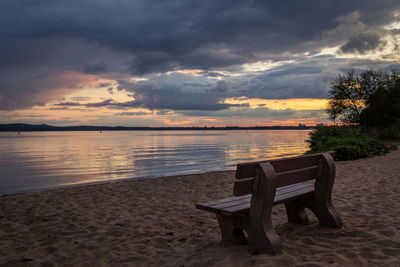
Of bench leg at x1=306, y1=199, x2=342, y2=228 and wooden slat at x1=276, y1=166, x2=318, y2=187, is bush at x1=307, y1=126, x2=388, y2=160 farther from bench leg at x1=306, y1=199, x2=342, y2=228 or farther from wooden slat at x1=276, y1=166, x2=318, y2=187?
wooden slat at x1=276, y1=166, x2=318, y2=187

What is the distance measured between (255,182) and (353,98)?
40.5m

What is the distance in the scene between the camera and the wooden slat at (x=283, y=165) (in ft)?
11.4

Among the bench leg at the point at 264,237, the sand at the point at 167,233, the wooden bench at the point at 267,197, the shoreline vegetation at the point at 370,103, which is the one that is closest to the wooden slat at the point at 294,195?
the wooden bench at the point at 267,197

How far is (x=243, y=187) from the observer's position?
11.5ft

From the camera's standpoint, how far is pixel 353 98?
128ft

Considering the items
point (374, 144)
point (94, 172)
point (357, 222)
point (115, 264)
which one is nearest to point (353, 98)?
point (374, 144)

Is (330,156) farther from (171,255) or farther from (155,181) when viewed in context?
(155,181)

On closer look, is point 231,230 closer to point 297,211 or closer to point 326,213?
point 297,211

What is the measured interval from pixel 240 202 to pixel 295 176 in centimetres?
80

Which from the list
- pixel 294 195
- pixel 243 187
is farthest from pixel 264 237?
pixel 294 195

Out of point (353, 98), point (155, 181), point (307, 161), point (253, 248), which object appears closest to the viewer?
point (253, 248)

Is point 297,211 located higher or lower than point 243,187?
lower

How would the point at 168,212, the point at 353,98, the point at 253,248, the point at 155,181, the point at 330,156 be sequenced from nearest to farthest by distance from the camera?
the point at 253,248
the point at 330,156
the point at 168,212
the point at 155,181
the point at 353,98

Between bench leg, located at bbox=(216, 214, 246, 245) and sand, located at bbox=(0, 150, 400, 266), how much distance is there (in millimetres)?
90
